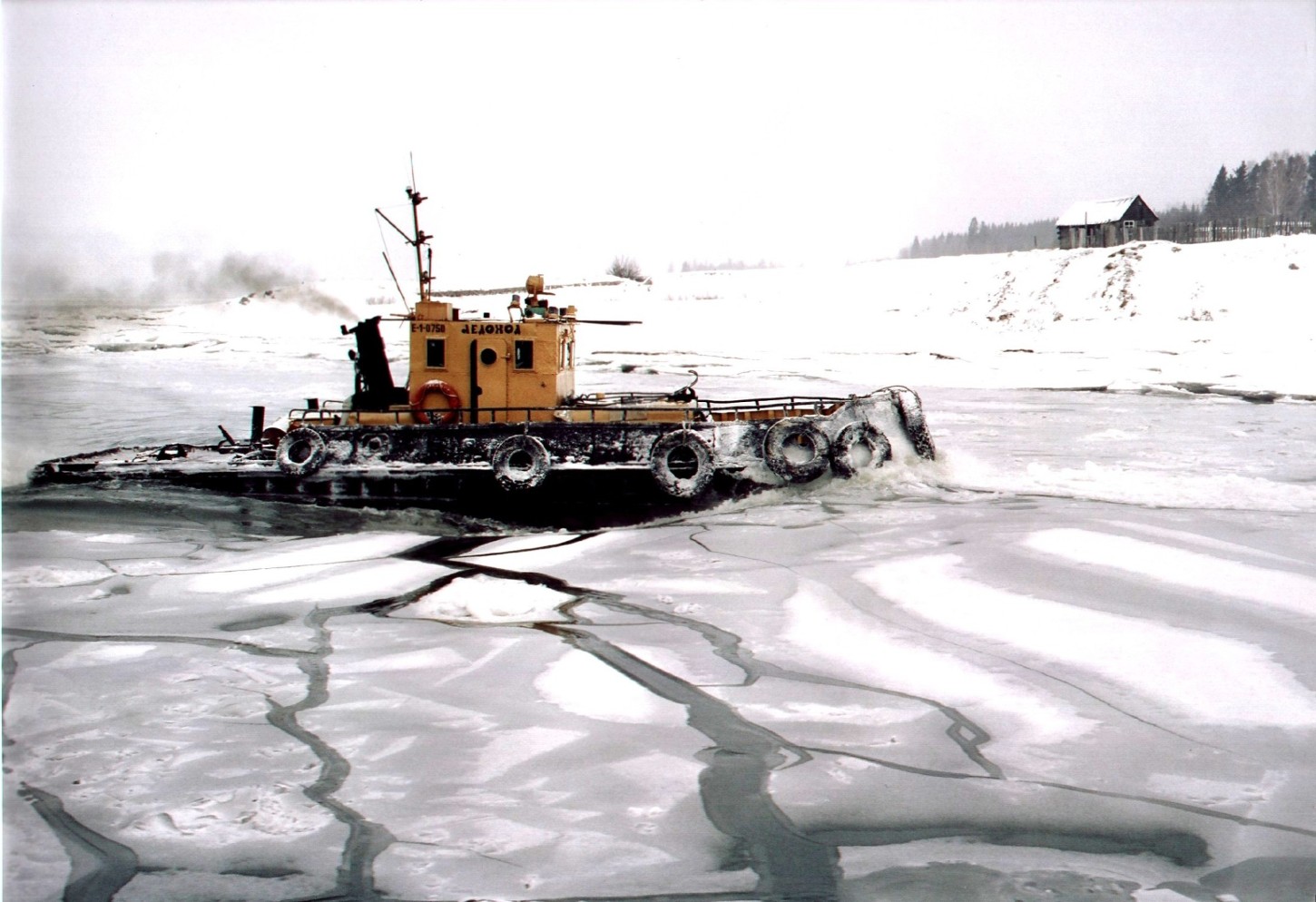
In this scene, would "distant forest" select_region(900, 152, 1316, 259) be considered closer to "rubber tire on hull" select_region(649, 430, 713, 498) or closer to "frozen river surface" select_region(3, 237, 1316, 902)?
"frozen river surface" select_region(3, 237, 1316, 902)

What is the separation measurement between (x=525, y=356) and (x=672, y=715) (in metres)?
5.20

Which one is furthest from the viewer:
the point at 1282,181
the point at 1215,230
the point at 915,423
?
the point at 915,423

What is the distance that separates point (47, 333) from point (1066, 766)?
4.17 m

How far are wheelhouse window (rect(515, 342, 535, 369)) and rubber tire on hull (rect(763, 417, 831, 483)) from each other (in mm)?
2113

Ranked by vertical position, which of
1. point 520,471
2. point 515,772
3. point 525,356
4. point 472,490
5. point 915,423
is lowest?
point 515,772

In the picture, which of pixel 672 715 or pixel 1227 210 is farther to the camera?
pixel 1227 210

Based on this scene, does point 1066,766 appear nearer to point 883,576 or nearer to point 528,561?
point 883,576

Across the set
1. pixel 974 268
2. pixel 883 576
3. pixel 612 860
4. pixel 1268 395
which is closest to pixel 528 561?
pixel 883 576

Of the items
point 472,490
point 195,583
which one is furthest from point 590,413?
point 195,583

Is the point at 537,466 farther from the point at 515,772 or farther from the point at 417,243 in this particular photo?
the point at 515,772

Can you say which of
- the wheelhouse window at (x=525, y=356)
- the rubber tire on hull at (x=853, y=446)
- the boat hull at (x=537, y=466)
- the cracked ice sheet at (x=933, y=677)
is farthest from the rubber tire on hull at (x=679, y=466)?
the cracked ice sheet at (x=933, y=677)

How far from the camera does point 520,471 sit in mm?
8156

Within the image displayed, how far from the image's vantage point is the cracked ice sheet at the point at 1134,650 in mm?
3752

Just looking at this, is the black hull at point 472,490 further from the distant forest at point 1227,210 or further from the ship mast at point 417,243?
the distant forest at point 1227,210
